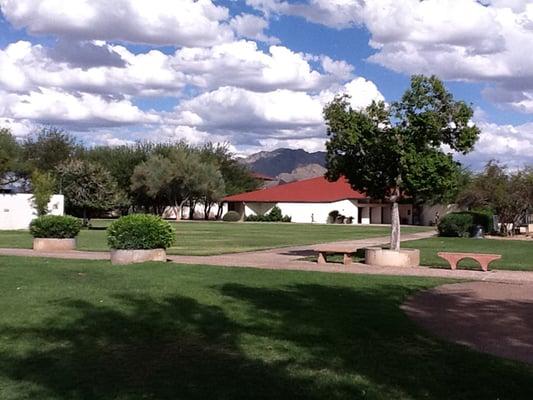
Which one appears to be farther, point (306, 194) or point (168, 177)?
point (168, 177)

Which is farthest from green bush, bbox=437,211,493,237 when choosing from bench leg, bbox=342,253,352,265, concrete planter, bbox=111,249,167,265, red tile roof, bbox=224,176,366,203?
red tile roof, bbox=224,176,366,203

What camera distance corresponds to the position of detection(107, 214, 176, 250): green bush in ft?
60.7

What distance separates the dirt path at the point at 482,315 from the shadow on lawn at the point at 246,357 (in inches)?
17.5

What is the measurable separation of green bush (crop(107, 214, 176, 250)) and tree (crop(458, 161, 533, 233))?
29471mm

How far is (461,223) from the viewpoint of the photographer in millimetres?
41438

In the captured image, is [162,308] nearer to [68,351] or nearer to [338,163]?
[68,351]

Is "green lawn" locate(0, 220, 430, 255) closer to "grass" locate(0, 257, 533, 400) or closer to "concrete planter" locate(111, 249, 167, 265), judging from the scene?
"concrete planter" locate(111, 249, 167, 265)

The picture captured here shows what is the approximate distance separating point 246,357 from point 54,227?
17876 millimetres

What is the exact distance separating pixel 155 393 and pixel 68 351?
7.00 feet

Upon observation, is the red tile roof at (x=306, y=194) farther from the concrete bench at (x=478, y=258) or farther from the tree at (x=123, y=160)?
the concrete bench at (x=478, y=258)

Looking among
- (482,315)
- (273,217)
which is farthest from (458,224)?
(273,217)

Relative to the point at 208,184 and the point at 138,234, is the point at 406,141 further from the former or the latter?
the point at 208,184

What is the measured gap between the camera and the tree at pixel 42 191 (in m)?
45.5

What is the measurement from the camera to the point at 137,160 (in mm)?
88438
